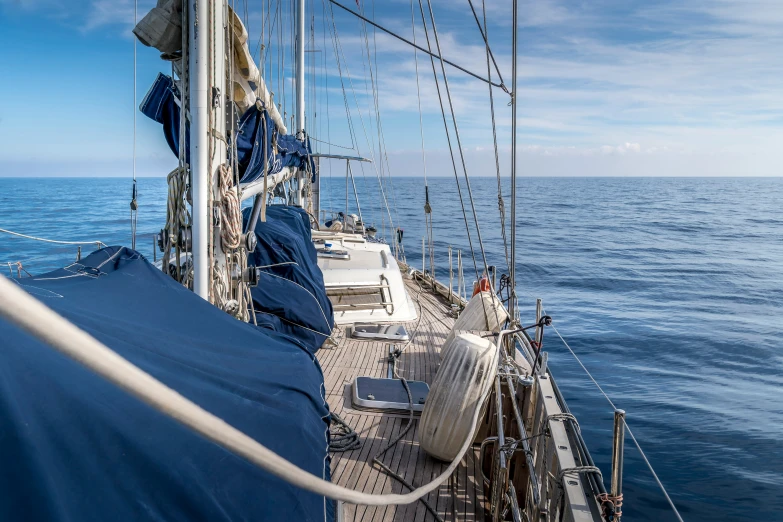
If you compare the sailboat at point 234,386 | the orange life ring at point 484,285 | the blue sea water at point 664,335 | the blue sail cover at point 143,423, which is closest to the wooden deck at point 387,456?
the sailboat at point 234,386

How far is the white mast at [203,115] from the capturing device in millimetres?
4734

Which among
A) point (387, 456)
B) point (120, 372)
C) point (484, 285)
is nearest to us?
point (120, 372)

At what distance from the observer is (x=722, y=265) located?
2588 cm

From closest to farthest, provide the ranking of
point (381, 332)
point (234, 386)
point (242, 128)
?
point (234, 386) < point (242, 128) < point (381, 332)

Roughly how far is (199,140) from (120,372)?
441 cm

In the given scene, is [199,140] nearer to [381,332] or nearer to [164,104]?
[164,104]

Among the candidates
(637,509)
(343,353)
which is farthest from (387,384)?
(637,509)

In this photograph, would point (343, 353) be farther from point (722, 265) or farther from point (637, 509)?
point (722, 265)

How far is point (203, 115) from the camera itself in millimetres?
4801

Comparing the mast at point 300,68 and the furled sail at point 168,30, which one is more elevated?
the mast at point 300,68

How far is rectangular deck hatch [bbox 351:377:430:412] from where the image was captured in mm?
5594

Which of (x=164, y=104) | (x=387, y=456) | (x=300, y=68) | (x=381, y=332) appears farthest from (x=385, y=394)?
(x=300, y=68)

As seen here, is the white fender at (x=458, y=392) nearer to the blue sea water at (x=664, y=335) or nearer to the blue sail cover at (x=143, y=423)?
the blue sail cover at (x=143, y=423)

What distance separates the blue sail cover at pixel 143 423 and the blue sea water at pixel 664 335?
5.96 m
